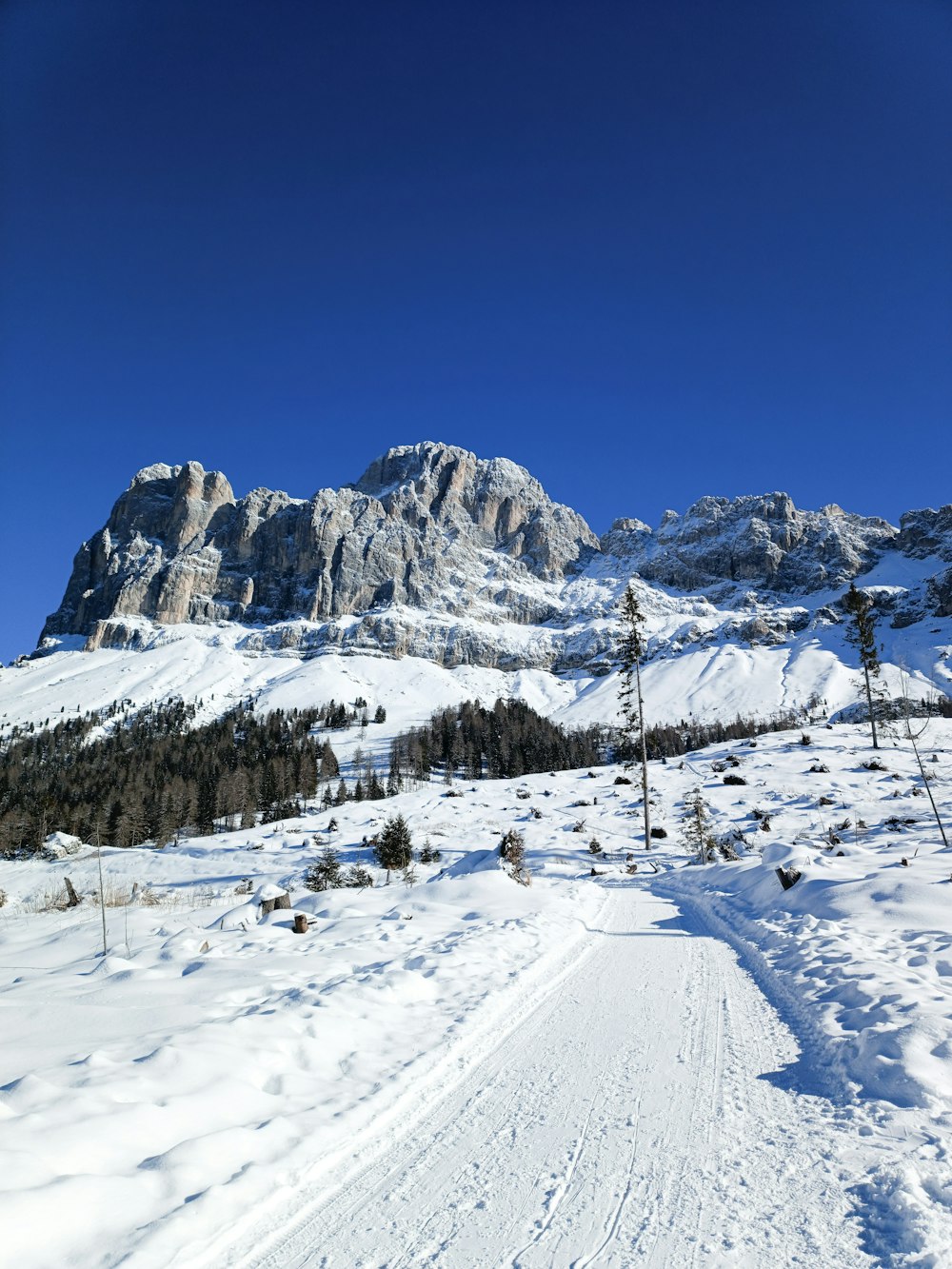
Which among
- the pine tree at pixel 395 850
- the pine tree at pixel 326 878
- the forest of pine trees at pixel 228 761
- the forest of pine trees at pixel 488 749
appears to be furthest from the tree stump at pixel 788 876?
the forest of pine trees at pixel 488 749

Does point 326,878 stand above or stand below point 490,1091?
below

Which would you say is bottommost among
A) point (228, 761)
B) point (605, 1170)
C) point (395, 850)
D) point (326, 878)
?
point (326, 878)

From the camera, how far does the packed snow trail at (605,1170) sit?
3.06m

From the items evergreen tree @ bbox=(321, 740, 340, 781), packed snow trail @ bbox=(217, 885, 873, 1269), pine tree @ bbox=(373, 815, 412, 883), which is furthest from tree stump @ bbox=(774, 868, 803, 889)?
evergreen tree @ bbox=(321, 740, 340, 781)

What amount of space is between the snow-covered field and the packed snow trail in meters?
0.02

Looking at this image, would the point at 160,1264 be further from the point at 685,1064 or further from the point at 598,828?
the point at 598,828

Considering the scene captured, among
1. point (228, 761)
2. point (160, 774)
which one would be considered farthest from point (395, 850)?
point (228, 761)

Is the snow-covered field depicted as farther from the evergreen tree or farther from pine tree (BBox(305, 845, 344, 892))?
the evergreen tree

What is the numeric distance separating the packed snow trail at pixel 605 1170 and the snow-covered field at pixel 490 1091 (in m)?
0.02

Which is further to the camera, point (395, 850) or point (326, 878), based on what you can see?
point (395, 850)

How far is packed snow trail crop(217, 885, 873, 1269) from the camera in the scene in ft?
10.0

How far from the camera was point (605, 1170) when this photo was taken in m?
3.71

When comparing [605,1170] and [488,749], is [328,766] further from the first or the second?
[605,1170]

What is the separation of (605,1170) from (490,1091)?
5.04 ft
